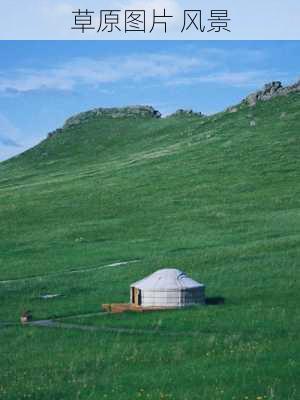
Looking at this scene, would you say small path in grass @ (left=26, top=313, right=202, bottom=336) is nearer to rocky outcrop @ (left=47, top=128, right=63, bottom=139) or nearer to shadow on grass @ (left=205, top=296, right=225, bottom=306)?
shadow on grass @ (left=205, top=296, right=225, bottom=306)

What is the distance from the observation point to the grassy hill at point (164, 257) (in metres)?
28.2

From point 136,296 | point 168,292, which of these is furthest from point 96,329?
point 136,296

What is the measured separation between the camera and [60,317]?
135 ft

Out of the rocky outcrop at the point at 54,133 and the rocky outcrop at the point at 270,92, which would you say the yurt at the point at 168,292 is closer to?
the rocky outcrop at the point at 270,92

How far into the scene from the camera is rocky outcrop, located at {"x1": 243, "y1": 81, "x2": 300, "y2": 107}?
5138 inches

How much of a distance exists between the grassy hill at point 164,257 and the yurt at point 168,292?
1175 mm

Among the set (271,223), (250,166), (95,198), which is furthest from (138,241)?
(250,166)

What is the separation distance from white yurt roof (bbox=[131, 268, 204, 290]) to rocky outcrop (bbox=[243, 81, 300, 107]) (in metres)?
89.1

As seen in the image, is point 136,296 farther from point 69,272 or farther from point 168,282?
point 69,272

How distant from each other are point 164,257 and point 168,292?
14.5 meters

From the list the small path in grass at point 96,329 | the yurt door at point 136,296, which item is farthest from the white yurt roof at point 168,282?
the small path in grass at point 96,329

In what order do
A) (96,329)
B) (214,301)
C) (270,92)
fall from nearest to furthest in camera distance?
1. (96,329)
2. (214,301)
3. (270,92)

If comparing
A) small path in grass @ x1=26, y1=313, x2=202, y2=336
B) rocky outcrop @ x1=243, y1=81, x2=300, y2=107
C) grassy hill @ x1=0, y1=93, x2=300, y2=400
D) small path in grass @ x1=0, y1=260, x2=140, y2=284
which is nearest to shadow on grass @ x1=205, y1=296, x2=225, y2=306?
grassy hill @ x1=0, y1=93, x2=300, y2=400

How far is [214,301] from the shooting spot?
4244 cm
